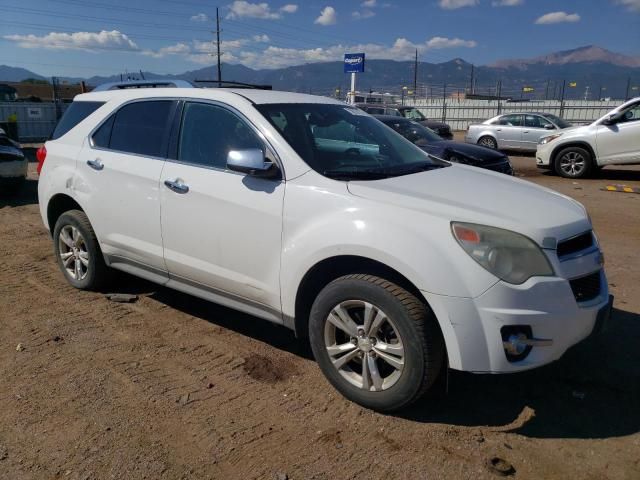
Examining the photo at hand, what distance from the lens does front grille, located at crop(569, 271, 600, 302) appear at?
2770 mm

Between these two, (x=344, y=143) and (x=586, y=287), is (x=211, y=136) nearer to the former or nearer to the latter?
(x=344, y=143)

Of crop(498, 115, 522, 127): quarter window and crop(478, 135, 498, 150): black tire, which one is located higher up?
crop(498, 115, 522, 127): quarter window

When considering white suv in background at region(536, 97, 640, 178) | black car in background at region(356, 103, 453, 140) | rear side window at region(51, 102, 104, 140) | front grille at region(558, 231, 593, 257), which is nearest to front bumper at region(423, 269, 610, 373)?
front grille at region(558, 231, 593, 257)

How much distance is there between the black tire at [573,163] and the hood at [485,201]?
10383mm

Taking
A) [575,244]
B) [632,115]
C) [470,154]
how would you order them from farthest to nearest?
[632,115] < [470,154] < [575,244]

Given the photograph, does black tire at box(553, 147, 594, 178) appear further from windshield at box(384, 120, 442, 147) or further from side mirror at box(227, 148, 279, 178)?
side mirror at box(227, 148, 279, 178)

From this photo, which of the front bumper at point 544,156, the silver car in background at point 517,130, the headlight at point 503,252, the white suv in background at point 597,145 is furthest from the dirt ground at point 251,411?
the silver car in background at point 517,130

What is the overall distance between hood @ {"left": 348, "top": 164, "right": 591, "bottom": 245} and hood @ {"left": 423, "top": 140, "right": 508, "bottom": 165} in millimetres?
6356

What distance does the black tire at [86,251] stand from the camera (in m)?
4.53

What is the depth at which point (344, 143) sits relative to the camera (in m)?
3.78

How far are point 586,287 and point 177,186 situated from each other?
2.63 meters

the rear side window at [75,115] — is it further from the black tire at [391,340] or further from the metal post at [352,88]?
the metal post at [352,88]

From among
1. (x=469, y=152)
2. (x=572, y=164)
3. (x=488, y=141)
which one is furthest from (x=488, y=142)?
(x=469, y=152)

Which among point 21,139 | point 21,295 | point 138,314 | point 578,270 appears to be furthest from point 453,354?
point 21,139
